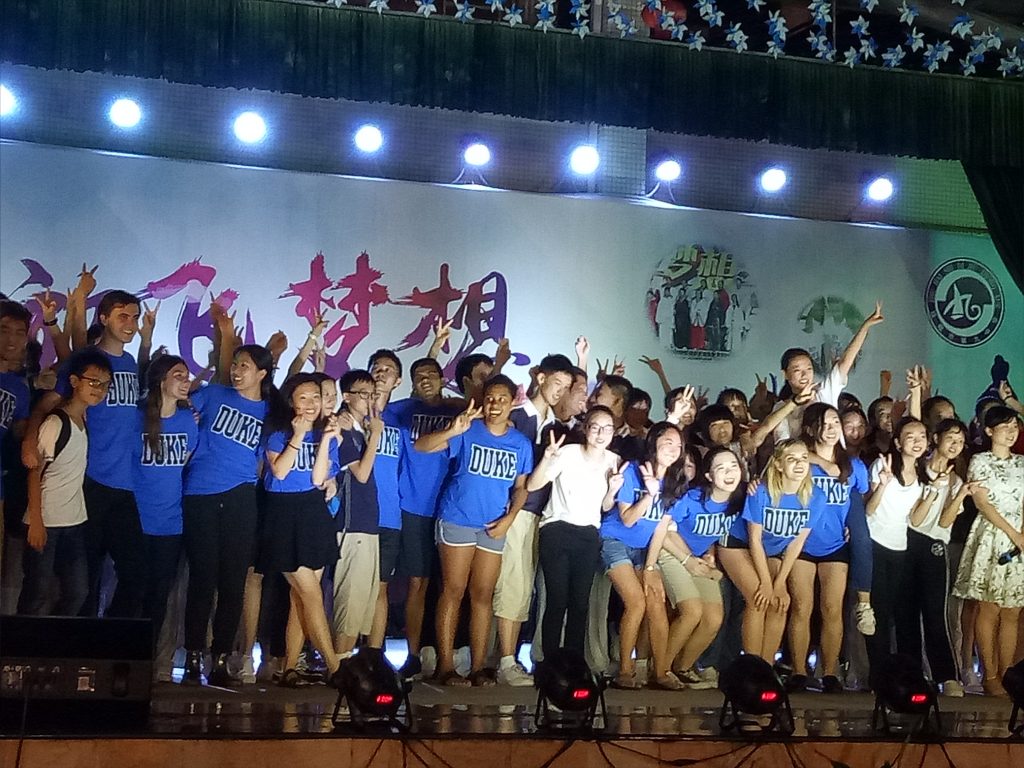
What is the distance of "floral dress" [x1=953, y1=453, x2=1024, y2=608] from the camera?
234 inches

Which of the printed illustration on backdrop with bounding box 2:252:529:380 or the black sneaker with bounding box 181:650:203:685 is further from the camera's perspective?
the printed illustration on backdrop with bounding box 2:252:529:380

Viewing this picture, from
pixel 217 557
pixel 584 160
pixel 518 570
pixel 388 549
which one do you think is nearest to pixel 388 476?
pixel 388 549

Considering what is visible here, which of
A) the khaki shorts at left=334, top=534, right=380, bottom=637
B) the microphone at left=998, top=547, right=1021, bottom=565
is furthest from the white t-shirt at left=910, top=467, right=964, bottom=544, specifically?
the khaki shorts at left=334, top=534, right=380, bottom=637

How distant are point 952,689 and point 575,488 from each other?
80.3 inches

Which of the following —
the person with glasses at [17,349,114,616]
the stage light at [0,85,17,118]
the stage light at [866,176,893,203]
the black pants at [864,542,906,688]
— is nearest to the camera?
the person with glasses at [17,349,114,616]

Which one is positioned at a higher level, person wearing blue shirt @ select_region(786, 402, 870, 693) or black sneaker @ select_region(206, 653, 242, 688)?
person wearing blue shirt @ select_region(786, 402, 870, 693)

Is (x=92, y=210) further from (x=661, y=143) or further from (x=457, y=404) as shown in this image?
(x=661, y=143)

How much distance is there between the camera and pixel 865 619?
5742mm

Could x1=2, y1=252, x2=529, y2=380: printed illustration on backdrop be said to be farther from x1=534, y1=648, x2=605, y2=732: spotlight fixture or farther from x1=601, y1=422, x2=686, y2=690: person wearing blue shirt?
x1=534, y1=648, x2=605, y2=732: spotlight fixture

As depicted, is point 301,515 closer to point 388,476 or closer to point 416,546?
point 388,476

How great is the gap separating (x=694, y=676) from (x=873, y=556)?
1032 millimetres

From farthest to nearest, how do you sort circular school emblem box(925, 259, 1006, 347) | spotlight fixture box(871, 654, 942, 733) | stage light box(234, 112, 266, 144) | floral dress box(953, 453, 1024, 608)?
circular school emblem box(925, 259, 1006, 347)
stage light box(234, 112, 266, 144)
floral dress box(953, 453, 1024, 608)
spotlight fixture box(871, 654, 942, 733)

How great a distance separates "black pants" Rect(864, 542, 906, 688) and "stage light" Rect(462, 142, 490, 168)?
2876mm

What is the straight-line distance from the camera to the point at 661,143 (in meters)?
7.23
